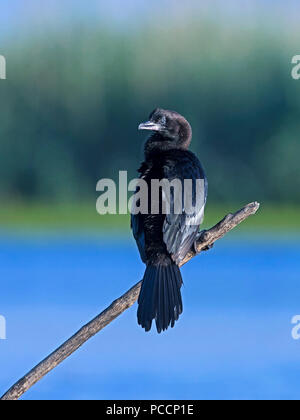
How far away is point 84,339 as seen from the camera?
2320 mm

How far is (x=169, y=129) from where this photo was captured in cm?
284

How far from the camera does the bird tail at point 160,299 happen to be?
240cm

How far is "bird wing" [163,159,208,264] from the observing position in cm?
252

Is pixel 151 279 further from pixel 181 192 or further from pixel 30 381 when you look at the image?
pixel 30 381

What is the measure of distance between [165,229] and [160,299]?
265 millimetres

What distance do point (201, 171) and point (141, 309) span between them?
0.62m

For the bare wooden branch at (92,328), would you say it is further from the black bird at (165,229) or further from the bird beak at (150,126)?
the bird beak at (150,126)

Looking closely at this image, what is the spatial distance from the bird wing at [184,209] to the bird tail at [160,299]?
0.08 metres

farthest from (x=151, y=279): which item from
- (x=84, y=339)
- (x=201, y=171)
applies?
(x=201, y=171)

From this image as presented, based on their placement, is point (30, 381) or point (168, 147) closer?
point (30, 381)

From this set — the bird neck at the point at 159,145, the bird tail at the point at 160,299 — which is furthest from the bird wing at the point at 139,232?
the bird neck at the point at 159,145

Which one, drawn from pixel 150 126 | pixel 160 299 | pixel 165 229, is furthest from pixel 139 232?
pixel 150 126

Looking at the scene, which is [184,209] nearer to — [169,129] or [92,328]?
[169,129]

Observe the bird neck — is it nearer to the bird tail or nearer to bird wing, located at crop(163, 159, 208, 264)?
bird wing, located at crop(163, 159, 208, 264)
